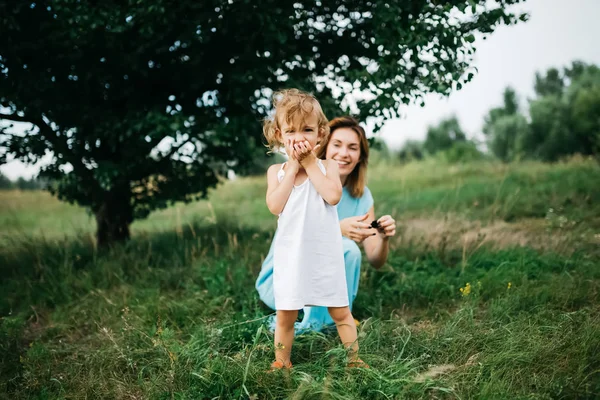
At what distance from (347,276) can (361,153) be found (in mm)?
924

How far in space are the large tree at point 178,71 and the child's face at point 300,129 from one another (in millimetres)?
1464

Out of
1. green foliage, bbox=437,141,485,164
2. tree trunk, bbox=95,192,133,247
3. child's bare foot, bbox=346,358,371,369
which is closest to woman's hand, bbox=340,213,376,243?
child's bare foot, bbox=346,358,371,369

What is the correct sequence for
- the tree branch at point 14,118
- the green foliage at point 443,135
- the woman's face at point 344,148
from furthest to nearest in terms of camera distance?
the green foliage at point 443,135 < the tree branch at point 14,118 < the woman's face at point 344,148

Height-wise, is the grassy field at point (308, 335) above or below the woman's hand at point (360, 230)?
below

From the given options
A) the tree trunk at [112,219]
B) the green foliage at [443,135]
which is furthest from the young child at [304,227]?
the green foliage at [443,135]

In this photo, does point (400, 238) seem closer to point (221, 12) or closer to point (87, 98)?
point (221, 12)

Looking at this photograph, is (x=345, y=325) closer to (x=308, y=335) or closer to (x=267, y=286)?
(x=308, y=335)

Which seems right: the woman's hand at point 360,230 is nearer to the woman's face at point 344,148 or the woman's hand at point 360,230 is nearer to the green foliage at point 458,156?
the woman's face at point 344,148

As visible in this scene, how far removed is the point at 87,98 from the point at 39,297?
1.97 meters

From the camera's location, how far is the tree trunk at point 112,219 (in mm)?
5062

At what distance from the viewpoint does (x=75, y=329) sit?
346 centimetres

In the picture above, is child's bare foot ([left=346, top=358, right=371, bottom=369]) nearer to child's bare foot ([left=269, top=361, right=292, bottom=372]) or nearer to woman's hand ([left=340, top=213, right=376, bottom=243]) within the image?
child's bare foot ([left=269, top=361, right=292, bottom=372])

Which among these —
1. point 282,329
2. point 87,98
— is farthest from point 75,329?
point 87,98

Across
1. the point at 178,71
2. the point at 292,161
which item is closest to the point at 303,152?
the point at 292,161
